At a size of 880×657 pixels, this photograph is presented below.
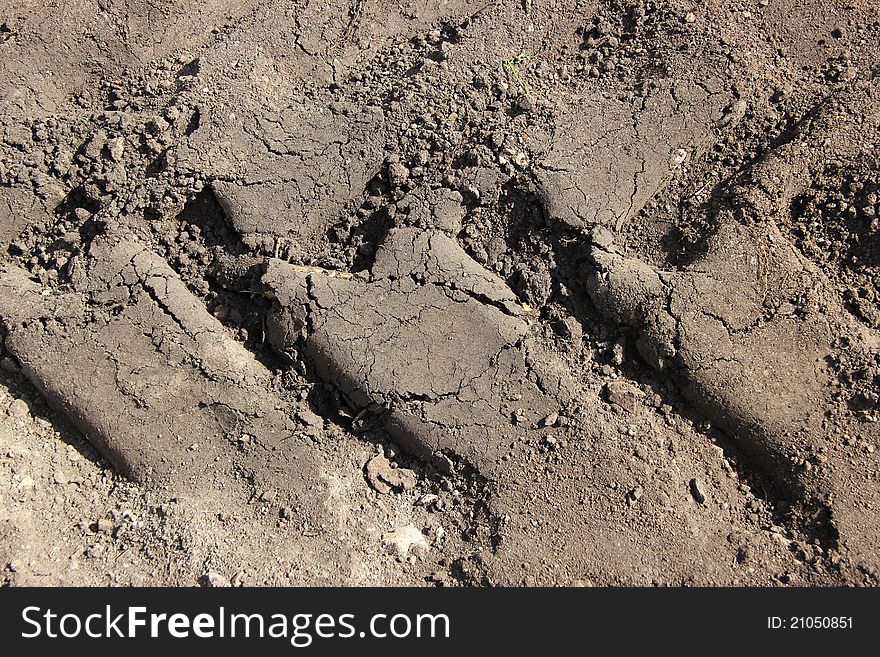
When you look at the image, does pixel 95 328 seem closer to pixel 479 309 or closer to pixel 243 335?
pixel 243 335

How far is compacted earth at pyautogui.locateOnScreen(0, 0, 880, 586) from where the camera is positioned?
2359mm

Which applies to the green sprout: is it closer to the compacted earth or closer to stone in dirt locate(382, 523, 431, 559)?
the compacted earth

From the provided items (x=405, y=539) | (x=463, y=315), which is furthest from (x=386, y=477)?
(x=463, y=315)

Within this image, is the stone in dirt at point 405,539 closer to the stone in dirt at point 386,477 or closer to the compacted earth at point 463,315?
the compacted earth at point 463,315

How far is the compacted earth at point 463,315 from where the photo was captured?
2.36 meters

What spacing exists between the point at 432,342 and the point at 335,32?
1652mm

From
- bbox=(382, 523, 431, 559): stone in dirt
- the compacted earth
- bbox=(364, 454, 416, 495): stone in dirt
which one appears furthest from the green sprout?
bbox=(382, 523, 431, 559): stone in dirt

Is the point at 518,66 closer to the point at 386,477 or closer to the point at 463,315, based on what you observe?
the point at 463,315

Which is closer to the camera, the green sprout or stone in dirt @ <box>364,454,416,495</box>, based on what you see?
stone in dirt @ <box>364,454,416,495</box>

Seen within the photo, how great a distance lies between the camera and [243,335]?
2551 millimetres

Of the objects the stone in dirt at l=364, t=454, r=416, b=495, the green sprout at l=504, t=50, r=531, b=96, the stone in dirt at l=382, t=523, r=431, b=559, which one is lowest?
the stone in dirt at l=382, t=523, r=431, b=559

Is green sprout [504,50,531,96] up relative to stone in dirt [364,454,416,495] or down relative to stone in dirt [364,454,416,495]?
up

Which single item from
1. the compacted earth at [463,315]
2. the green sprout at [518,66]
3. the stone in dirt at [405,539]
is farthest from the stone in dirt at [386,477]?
the green sprout at [518,66]

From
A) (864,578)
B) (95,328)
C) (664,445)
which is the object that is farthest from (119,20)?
(864,578)
